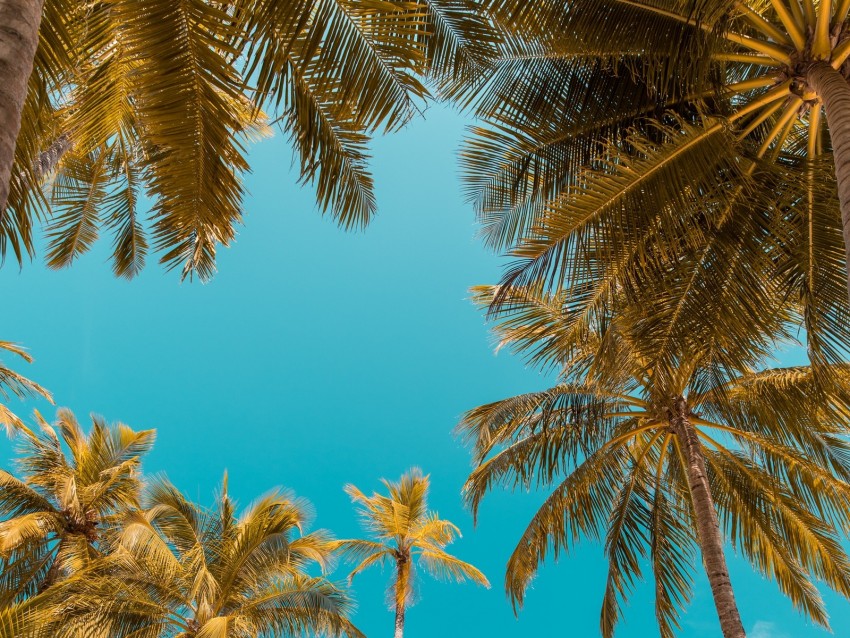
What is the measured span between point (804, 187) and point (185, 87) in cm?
533

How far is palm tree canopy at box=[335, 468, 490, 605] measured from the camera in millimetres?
19656

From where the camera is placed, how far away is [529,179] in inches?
307

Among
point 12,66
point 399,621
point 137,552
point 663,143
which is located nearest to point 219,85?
point 12,66

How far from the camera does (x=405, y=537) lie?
19.8 metres

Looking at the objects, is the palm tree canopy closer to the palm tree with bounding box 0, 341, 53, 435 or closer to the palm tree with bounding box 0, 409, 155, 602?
the palm tree with bounding box 0, 409, 155, 602

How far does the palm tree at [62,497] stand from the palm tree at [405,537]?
642cm

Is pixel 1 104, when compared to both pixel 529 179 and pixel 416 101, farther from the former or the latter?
pixel 529 179

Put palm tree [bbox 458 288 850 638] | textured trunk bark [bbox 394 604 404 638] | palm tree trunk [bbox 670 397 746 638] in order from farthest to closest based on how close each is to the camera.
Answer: textured trunk bark [bbox 394 604 404 638] → palm tree [bbox 458 288 850 638] → palm tree trunk [bbox 670 397 746 638]

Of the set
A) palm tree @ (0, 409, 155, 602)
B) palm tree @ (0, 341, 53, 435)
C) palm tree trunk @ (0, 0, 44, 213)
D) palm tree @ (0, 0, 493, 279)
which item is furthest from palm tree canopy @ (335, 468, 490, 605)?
palm tree trunk @ (0, 0, 44, 213)

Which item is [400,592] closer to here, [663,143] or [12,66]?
[663,143]

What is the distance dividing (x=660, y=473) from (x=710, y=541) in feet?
6.25

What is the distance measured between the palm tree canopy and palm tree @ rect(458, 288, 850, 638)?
8.39 meters

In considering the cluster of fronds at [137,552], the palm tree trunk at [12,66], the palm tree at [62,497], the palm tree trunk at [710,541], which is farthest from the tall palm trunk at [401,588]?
the palm tree trunk at [12,66]

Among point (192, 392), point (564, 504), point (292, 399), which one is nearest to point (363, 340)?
point (292, 399)
